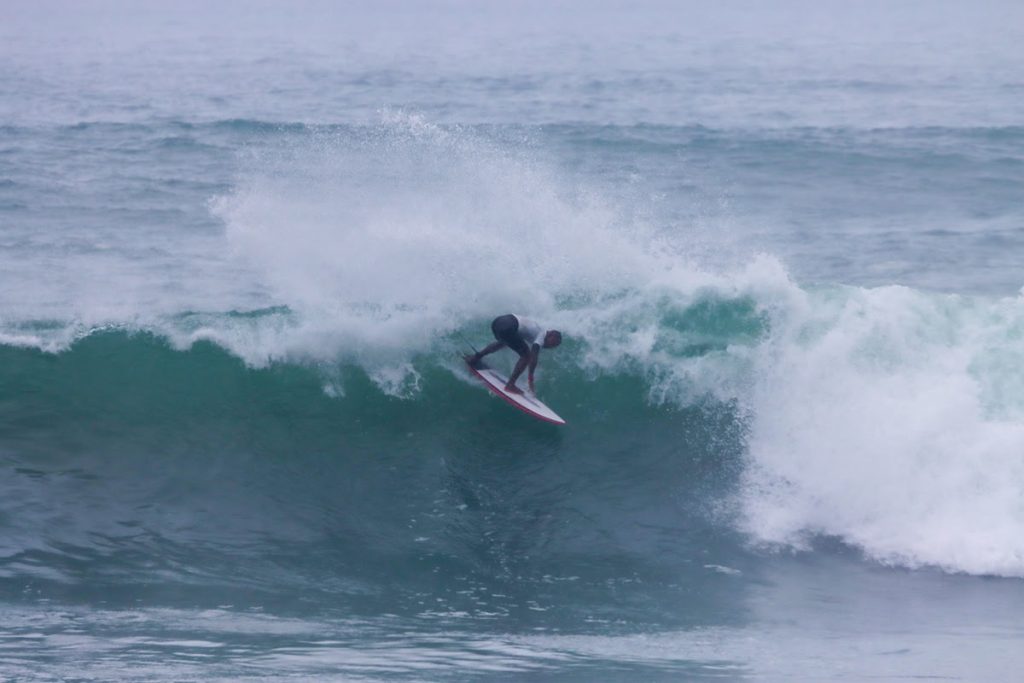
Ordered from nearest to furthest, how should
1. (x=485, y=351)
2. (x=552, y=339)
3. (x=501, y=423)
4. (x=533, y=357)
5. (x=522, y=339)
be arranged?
(x=552, y=339) → (x=533, y=357) → (x=522, y=339) → (x=485, y=351) → (x=501, y=423)

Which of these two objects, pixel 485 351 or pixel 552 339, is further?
pixel 485 351

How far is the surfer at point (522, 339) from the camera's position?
38.7ft

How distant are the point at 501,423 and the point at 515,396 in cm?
52

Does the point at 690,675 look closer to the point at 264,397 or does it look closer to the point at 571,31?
the point at 264,397

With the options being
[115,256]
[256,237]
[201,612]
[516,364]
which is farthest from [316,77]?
[201,612]

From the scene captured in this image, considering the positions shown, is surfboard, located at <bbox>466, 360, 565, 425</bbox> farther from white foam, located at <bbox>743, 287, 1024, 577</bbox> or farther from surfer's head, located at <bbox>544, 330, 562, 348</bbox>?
white foam, located at <bbox>743, 287, 1024, 577</bbox>

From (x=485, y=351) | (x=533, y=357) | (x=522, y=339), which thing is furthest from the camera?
(x=485, y=351)

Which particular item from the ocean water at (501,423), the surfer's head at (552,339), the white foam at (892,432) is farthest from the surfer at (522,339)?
the white foam at (892,432)

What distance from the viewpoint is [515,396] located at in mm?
12102

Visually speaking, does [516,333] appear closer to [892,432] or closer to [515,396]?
[515,396]

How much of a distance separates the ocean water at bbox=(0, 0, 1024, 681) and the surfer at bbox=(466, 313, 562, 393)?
746 mm

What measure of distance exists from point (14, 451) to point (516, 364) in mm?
5181

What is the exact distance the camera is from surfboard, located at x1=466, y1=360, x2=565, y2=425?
11984 mm

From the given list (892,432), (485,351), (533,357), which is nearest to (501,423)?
(485,351)
